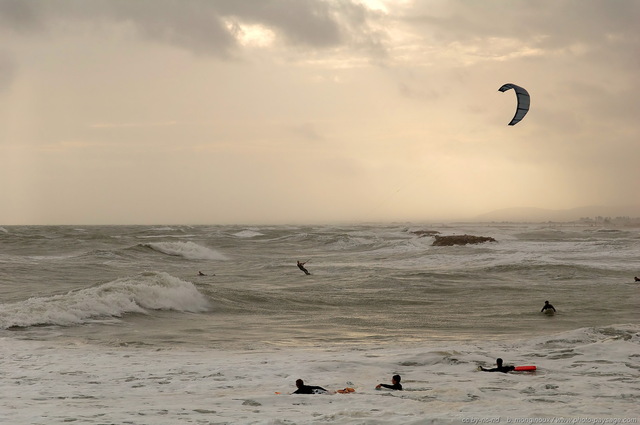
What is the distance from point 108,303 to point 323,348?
23.9 feet

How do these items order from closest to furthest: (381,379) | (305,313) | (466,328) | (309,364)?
(381,379) < (309,364) < (466,328) < (305,313)

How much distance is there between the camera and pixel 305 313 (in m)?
17.8

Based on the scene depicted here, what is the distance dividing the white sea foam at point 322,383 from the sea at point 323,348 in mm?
→ 35

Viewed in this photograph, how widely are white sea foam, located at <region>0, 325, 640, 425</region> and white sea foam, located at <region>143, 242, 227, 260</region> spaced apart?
30.1m

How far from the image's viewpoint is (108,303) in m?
17.4

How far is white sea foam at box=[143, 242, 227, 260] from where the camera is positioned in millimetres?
43519

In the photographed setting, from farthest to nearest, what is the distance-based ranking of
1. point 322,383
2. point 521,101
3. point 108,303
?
point 521,101 < point 108,303 < point 322,383

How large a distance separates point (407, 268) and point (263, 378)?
21173 millimetres

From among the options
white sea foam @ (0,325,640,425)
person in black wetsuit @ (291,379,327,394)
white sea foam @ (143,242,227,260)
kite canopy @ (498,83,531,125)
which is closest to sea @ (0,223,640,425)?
white sea foam @ (0,325,640,425)

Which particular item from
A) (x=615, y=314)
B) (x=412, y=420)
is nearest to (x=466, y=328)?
(x=615, y=314)

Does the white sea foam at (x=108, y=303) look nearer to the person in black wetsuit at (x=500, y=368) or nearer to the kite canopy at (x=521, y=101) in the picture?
the person in black wetsuit at (x=500, y=368)

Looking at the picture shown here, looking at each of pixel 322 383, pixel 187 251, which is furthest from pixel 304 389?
pixel 187 251

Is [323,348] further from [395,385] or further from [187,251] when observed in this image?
[187,251]

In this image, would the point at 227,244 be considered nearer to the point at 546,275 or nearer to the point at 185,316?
the point at 546,275
